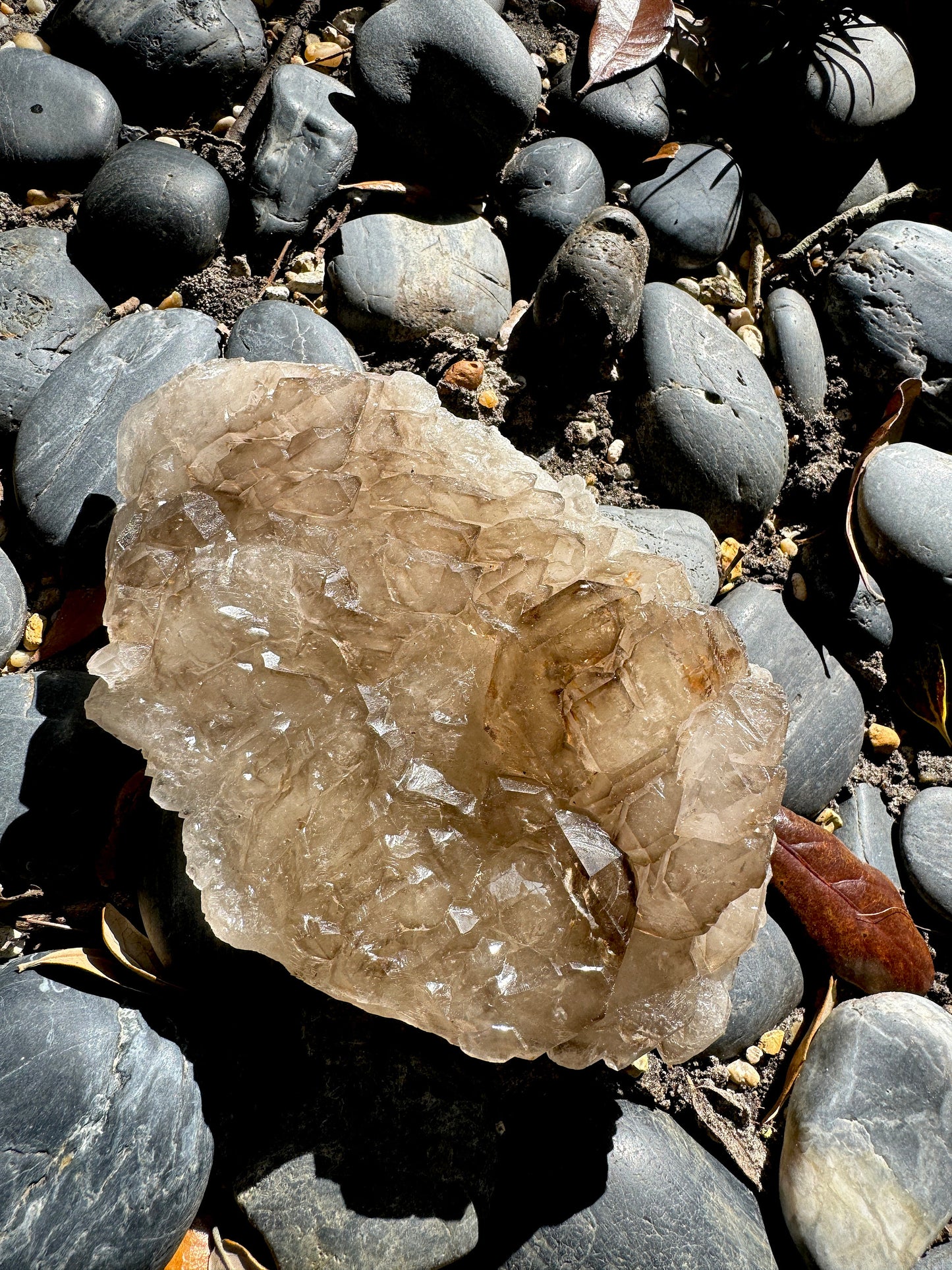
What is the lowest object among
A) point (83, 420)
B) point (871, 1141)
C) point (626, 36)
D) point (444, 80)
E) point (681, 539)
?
point (871, 1141)

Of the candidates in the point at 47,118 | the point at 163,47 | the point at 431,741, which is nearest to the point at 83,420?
the point at 47,118

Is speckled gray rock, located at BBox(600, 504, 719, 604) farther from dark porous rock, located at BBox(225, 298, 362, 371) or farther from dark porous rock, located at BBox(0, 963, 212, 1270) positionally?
dark porous rock, located at BBox(0, 963, 212, 1270)

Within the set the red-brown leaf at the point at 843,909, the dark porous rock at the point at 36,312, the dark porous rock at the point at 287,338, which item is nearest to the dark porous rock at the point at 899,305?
the red-brown leaf at the point at 843,909

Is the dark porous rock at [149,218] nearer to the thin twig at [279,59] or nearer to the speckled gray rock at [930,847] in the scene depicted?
the thin twig at [279,59]

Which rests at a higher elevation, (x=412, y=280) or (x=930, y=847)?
(x=412, y=280)

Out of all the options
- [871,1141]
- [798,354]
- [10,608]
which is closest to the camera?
[871,1141]

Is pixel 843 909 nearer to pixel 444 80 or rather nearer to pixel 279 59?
pixel 444 80

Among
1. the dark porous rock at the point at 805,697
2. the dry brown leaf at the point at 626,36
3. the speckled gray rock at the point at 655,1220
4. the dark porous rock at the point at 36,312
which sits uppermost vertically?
the dry brown leaf at the point at 626,36

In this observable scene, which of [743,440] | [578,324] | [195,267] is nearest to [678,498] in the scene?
[743,440]
